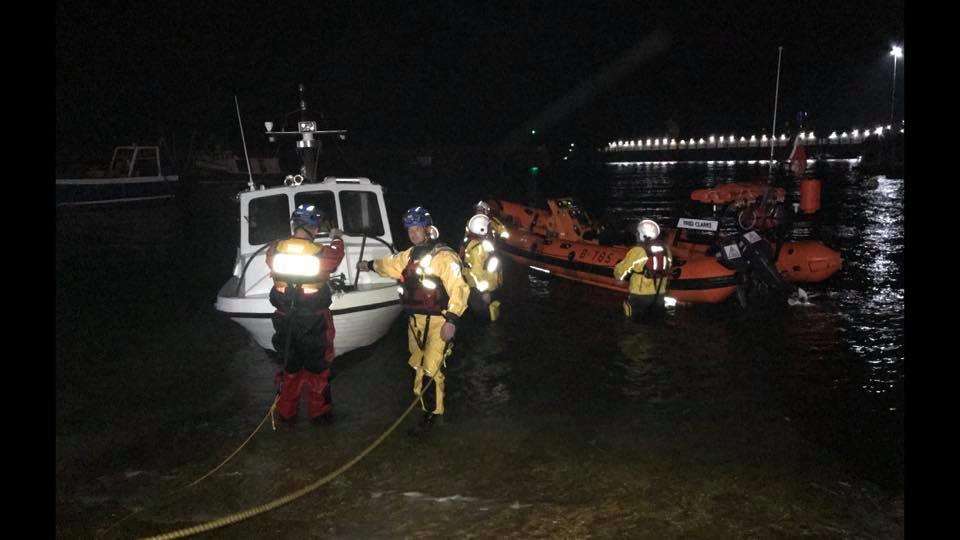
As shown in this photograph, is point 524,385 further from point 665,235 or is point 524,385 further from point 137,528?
point 665,235

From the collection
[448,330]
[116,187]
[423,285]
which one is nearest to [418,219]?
[423,285]

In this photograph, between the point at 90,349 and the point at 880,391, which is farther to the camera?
the point at 90,349

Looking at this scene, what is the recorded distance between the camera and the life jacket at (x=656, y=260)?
8852 millimetres

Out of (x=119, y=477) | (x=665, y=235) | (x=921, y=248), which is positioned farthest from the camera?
(x=665, y=235)

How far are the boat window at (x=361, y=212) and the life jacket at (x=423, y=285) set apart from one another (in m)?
2.66

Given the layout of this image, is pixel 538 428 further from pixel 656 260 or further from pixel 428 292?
pixel 656 260

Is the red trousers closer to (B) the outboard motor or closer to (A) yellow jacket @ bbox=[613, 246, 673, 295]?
(A) yellow jacket @ bbox=[613, 246, 673, 295]

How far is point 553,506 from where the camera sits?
4.51 meters

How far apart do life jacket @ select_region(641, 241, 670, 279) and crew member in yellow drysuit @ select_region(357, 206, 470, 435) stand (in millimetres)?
3958

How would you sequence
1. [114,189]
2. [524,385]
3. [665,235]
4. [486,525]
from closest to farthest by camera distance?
[486,525]
[524,385]
[665,235]
[114,189]

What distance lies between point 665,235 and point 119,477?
31.3ft

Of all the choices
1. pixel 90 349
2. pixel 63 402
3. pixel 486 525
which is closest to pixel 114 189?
pixel 90 349

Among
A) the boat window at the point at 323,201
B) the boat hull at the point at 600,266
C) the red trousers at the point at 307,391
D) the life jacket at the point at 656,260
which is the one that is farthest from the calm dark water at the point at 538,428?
the boat window at the point at 323,201

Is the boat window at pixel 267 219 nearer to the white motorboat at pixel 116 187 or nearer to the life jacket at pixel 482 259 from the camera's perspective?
the life jacket at pixel 482 259
